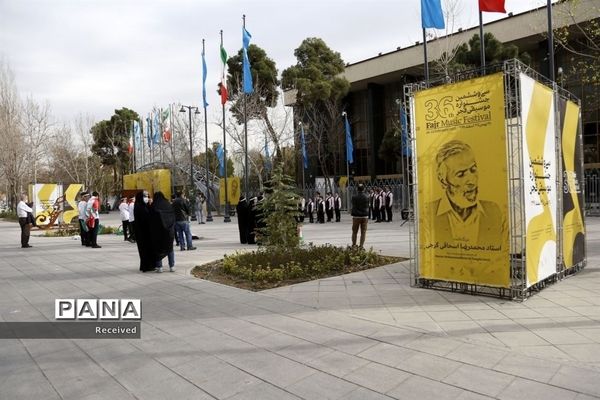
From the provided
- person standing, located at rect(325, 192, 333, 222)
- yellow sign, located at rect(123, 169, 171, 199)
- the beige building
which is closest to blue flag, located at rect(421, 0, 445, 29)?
person standing, located at rect(325, 192, 333, 222)

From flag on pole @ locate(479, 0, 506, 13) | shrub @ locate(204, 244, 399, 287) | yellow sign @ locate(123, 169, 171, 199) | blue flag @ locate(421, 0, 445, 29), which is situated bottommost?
shrub @ locate(204, 244, 399, 287)

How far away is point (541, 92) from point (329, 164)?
139ft

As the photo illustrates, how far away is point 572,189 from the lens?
8930 mm

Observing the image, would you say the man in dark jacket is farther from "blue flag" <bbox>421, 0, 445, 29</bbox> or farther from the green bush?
"blue flag" <bbox>421, 0, 445, 29</bbox>

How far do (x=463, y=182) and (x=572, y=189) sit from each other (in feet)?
10.8

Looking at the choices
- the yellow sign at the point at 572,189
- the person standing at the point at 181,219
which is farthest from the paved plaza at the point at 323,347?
the person standing at the point at 181,219

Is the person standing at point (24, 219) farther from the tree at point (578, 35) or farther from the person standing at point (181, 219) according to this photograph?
the tree at point (578, 35)

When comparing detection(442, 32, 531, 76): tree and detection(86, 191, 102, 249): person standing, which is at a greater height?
detection(442, 32, 531, 76): tree

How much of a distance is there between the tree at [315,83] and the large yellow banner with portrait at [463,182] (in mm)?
29944

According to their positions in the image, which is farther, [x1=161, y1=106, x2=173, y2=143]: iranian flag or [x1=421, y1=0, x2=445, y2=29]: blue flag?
[x1=161, y1=106, x2=173, y2=143]: iranian flag

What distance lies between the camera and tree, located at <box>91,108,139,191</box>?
63062mm

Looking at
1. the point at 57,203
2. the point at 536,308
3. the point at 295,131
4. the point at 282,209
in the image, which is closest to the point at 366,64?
the point at 295,131

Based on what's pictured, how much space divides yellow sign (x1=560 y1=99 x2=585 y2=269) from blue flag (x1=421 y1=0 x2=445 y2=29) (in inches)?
200

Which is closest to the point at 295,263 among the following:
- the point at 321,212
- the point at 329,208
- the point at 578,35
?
the point at 321,212
